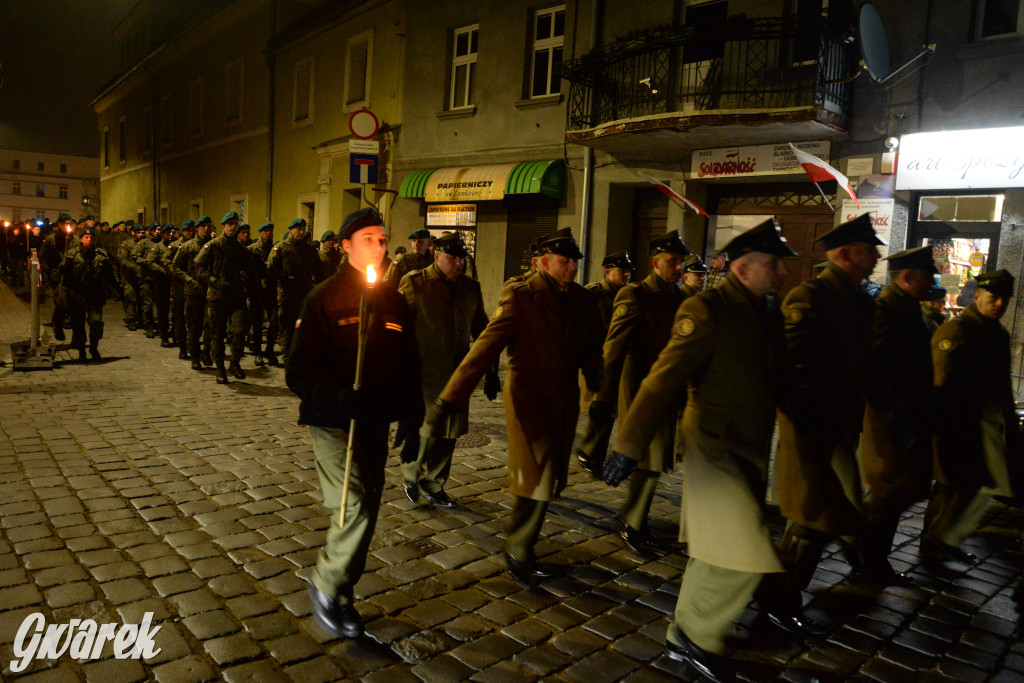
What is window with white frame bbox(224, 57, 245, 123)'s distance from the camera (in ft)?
89.8

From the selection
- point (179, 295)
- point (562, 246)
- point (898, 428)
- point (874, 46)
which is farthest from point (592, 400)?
Answer: point (179, 295)

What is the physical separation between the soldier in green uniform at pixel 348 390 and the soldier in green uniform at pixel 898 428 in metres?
2.73

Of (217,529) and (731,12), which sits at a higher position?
(731,12)

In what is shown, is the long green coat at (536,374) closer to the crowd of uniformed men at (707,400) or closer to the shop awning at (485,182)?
the crowd of uniformed men at (707,400)

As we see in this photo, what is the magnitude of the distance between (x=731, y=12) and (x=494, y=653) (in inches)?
483

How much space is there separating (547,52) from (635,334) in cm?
1229

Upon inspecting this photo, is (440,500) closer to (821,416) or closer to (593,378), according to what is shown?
(593,378)

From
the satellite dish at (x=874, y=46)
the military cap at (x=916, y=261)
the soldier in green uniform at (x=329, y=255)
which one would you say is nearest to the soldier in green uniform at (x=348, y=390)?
the military cap at (x=916, y=261)

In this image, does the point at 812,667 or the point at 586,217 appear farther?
the point at 586,217

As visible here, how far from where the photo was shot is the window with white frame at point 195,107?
1200 inches

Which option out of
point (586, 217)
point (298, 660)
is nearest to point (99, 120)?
point (586, 217)

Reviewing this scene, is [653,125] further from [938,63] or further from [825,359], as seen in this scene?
[825,359]

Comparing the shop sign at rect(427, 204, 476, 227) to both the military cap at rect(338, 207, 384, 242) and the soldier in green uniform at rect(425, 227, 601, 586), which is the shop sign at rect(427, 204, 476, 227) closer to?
the soldier in green uniform at rect(425, 227, 601, 586)

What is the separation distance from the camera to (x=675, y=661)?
3.40 meters
